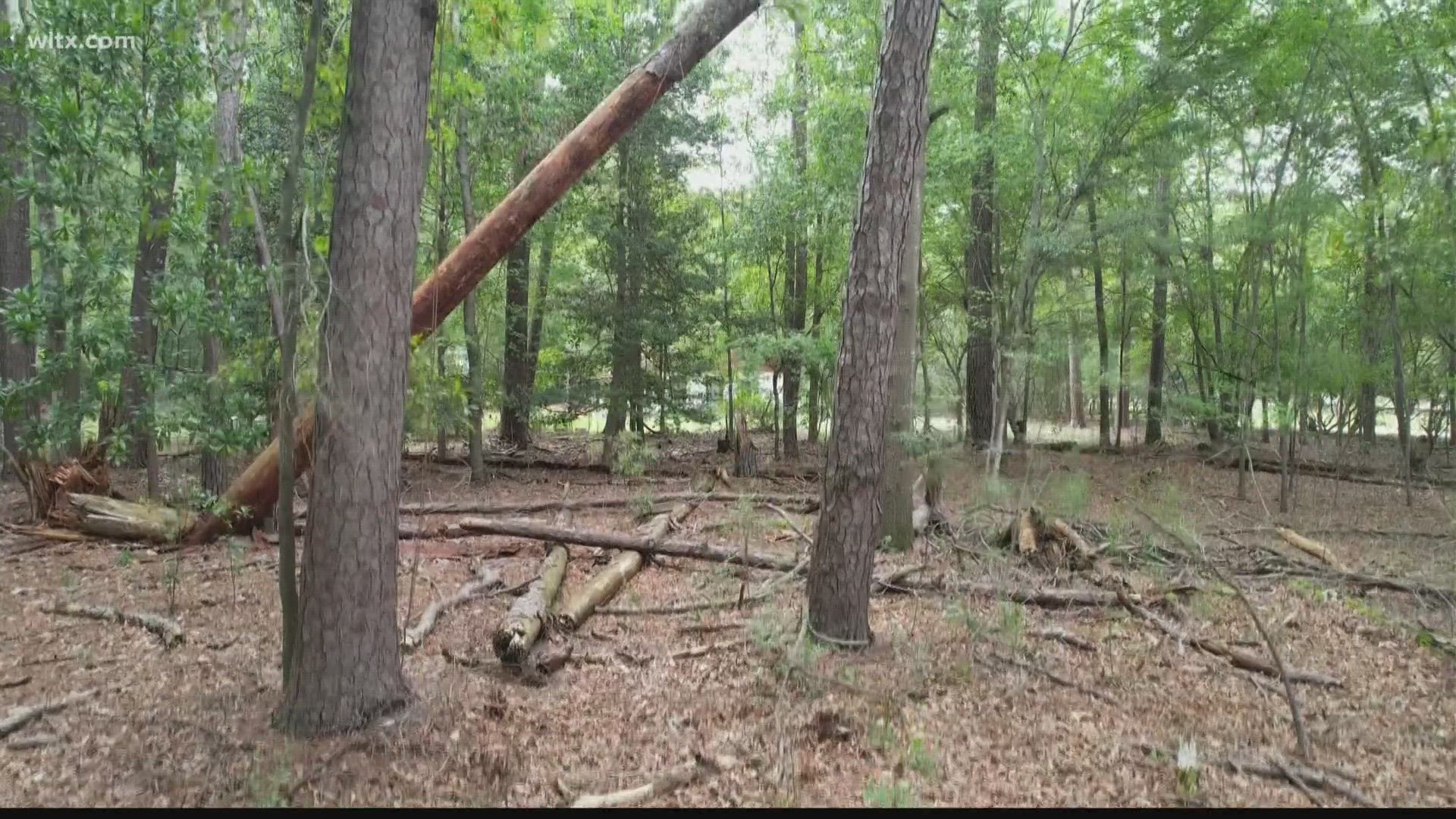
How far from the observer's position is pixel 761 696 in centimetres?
437

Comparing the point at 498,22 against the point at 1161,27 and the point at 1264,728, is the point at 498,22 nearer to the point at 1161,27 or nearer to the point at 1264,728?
the point at 1264,728

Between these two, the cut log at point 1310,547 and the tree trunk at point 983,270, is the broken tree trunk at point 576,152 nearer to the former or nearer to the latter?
the tree trunk at point 983,270

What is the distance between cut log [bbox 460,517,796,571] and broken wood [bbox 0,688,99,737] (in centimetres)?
386

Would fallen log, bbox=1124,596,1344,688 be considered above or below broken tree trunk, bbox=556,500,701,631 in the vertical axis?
below

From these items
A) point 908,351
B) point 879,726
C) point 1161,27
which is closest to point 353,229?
point 879,726

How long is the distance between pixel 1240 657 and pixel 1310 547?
440cm

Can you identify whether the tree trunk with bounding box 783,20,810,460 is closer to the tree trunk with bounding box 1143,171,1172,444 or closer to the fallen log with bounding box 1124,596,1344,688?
the tree trunk with bounding box 1143,171,1172,444

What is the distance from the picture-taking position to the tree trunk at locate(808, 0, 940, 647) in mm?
4754

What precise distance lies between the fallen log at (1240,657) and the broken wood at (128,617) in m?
6.63

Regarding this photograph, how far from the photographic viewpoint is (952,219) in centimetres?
1470

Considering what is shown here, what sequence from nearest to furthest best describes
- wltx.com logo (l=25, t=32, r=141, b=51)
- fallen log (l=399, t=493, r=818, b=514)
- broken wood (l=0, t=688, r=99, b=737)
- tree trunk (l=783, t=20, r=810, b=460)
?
1. broken wood (l=0, t=688, r=99, b=737)
2. wltx.com logo (l=25, t=32, r=141, b=51)
3. fallen log (l=399, t=493, r=818, b=514)
4. tree trunk (l=783, t=20, r=810, b=460)

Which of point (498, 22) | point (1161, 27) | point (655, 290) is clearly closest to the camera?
point (498, 22)

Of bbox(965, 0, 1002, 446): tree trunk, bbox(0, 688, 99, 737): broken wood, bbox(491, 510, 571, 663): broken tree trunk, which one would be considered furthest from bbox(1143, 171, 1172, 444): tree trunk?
bbox(0, 688, 99, 737): broken wood

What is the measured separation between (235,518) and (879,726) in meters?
6.14
